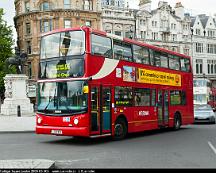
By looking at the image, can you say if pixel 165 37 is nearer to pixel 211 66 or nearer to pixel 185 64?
pixel 211 66

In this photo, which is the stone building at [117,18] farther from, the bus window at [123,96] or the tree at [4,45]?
the bus window at [123,96]

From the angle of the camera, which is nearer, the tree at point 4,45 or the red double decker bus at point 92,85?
the red double decker bus at point 92,85

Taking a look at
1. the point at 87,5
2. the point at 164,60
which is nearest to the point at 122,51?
the point at 164,60

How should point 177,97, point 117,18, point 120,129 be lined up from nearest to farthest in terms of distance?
point 120,129 → point 177,97 → point 117,18

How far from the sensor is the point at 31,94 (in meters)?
55.1

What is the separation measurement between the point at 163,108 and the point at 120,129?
4.22 m

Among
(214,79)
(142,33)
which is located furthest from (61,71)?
(214,79)

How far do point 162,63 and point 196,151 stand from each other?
803cm

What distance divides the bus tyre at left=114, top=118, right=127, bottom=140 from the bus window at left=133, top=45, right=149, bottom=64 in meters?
2.85

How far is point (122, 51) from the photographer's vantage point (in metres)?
17.0

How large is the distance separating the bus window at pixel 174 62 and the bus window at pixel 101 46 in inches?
222

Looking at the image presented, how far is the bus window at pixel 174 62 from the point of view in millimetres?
20953

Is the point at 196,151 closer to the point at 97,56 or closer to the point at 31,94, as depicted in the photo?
the point at 97,56

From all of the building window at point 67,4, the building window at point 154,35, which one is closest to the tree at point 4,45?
the building window at point 67,4
